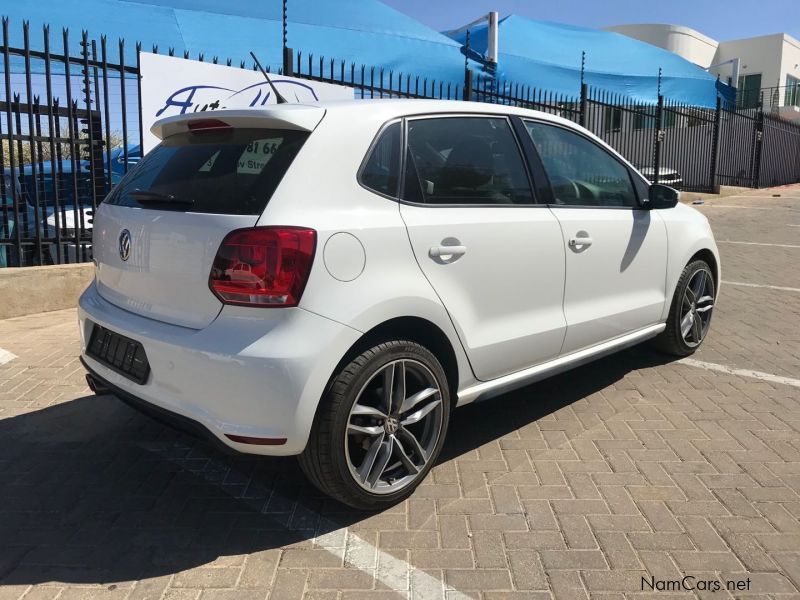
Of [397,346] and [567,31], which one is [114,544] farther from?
[567,31]

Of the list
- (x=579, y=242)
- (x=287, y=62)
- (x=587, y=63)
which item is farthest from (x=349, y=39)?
(x=579, y=242)

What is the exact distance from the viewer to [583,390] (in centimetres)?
440

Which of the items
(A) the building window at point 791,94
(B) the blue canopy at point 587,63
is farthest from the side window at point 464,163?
(A) the building window at point 791,94

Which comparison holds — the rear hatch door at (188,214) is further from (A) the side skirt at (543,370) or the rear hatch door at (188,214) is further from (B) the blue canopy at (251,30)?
(B) the blue canopy at (251,30)

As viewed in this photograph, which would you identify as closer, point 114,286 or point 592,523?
point 592,523

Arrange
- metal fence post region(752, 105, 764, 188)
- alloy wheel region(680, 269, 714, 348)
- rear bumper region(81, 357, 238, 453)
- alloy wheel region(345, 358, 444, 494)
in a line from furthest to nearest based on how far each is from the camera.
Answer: metal fence post region(752, 105, 764, 188) → alloy wheel region(680, 269, 714, 348) → alloy wheel region(345, 358, 444, 494) → rear bumper region(81, 357, 238, 453)

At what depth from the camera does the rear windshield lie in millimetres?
2576

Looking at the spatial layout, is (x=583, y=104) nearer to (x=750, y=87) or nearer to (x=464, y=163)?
(x=464, y=163)

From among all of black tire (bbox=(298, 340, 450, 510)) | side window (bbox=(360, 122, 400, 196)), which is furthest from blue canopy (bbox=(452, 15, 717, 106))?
black tire (bbox=(298, 340, 450, 510))

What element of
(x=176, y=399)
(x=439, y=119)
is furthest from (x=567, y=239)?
(x=176, y=399)

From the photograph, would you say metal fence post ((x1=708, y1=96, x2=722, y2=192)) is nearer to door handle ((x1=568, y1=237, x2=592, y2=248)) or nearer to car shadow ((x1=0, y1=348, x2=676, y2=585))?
door handle ((x1=568, y1=237, x2=592, y2=248))

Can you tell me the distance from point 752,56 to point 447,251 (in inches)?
1630

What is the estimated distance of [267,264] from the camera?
2.44 m

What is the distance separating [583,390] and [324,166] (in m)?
2.57
